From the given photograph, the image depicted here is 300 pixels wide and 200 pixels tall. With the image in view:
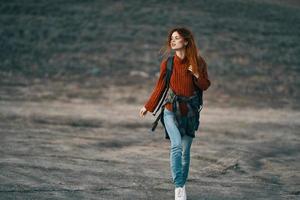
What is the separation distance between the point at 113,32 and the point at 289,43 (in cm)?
740

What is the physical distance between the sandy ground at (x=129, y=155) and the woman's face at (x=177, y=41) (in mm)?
1591

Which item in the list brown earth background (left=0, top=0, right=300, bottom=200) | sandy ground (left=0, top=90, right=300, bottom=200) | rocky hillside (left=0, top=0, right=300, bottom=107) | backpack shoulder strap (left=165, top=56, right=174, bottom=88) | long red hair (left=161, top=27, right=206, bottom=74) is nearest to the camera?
long red hair (left=161, top=27, right=206, bottom=74)

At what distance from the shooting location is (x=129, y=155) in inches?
429

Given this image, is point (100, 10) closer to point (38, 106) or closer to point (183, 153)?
point (38, 106)

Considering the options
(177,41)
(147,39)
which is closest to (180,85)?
(177,41)

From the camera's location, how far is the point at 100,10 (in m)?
31.3

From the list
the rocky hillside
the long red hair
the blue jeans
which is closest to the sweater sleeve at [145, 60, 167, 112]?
the blue jeans

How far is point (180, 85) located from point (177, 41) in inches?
17.5

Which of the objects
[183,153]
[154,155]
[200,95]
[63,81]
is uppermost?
[200,95]

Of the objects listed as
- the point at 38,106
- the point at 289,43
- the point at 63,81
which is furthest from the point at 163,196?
the point at 289,43

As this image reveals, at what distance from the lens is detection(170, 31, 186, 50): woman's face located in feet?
22.6

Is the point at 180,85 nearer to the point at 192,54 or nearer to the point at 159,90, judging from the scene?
the point at 159,90

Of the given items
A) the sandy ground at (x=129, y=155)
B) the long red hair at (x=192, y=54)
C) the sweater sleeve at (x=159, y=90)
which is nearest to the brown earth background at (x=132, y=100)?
the sandy ground at (x=129, y=155)

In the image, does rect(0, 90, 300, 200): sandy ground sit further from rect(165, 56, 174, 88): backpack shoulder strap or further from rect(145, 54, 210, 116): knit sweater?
rect(165, 56, 174, 88): backpack shoulder strap
